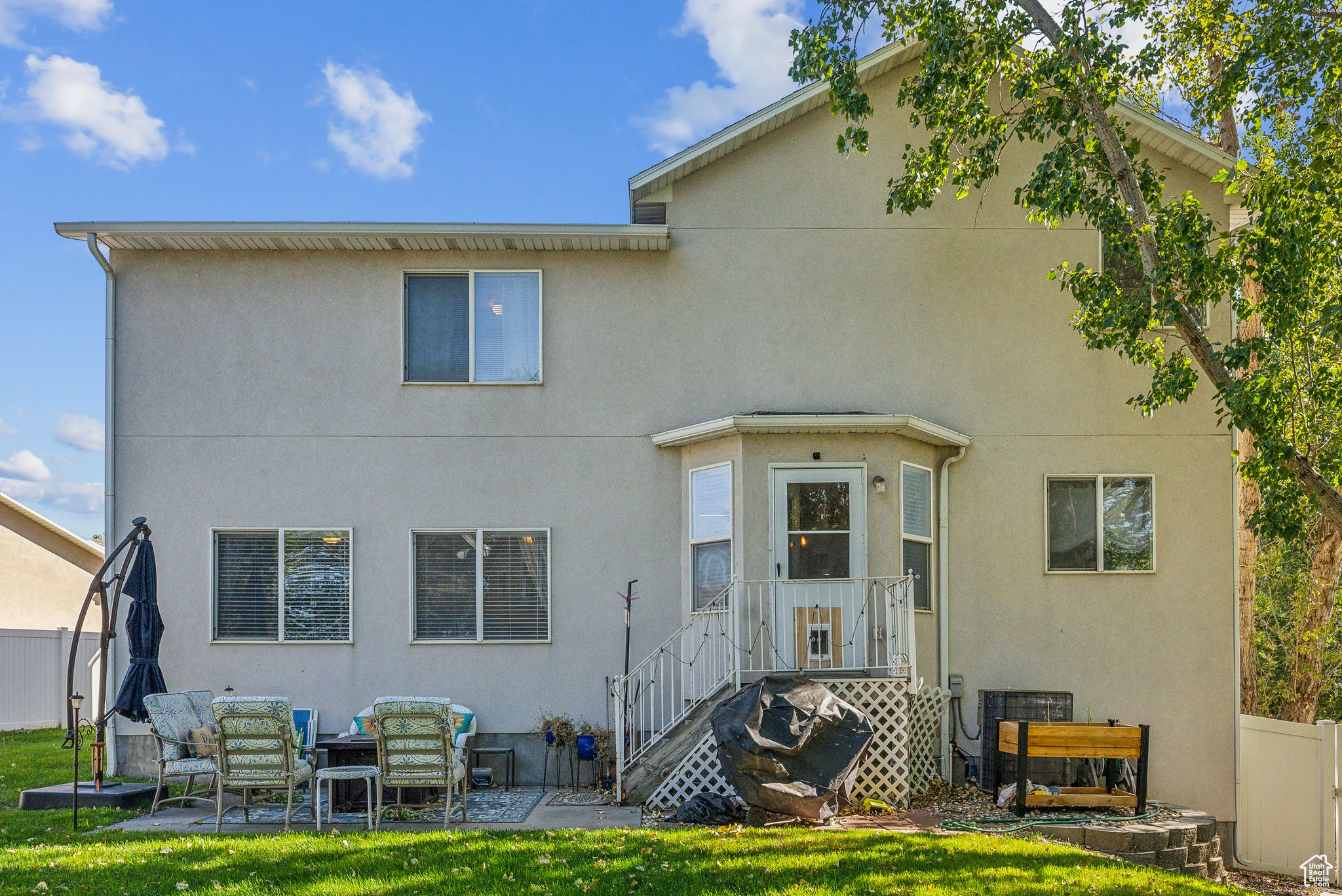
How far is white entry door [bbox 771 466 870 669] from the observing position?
1026 centimetres

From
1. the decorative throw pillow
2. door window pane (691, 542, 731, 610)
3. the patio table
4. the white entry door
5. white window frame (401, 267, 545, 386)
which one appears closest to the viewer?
the patio table

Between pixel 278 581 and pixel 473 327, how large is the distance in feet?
11.2

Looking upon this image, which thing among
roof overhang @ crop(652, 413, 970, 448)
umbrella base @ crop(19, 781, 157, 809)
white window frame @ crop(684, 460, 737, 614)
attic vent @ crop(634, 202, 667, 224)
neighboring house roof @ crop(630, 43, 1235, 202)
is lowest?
umbrella base @ crop(19, 781, 157, 809)

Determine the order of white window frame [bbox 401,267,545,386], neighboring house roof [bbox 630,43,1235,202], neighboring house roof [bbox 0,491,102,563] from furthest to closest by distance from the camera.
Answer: neighboring house roof [bbox 0,491,102,563] → white window frame [bbox 401,267,545,386] → neighboring house roof [bbox 630,43,1235,202]

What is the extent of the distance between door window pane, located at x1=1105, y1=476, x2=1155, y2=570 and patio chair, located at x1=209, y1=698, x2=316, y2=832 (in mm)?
8406

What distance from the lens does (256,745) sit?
8.48 meters

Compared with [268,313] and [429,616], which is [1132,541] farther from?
[268,313]

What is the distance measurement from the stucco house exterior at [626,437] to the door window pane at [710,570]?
0.06m

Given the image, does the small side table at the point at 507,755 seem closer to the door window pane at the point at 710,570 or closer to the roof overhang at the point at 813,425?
the door window pane at the point at 710,570

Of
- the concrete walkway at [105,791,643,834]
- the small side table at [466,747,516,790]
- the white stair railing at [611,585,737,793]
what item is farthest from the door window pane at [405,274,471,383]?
the concrete walkway at [105,791,643,834]

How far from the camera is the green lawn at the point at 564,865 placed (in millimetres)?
6500

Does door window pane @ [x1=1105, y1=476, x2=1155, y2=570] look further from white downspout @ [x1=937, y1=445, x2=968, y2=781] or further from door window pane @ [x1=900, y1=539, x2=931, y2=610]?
door window pane @ [x1=900, y1=539, x2=931, y2=610]

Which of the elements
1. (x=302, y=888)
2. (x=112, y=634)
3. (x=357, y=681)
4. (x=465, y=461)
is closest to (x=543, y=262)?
(x=465, y=461)

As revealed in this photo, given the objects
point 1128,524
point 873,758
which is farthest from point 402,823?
point 1128,524
